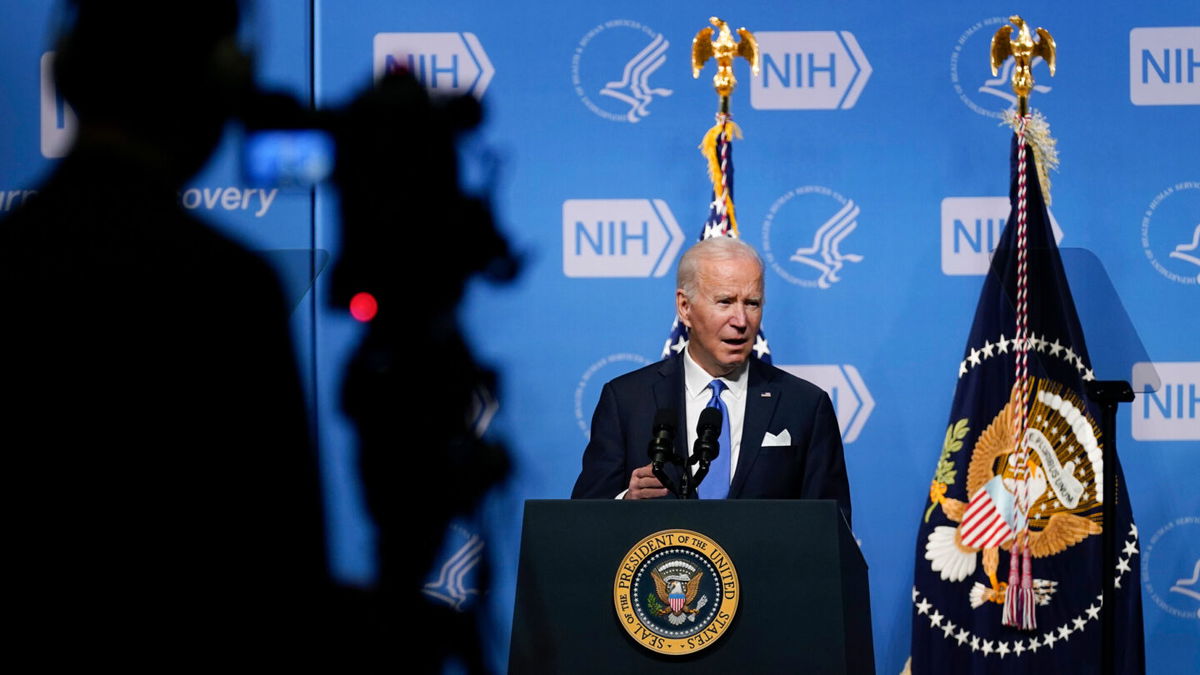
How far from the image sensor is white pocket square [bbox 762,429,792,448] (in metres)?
3.33

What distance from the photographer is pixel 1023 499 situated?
3.78 metres

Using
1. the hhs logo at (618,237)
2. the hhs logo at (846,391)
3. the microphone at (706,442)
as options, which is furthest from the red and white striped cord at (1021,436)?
the microphone at (706,442)

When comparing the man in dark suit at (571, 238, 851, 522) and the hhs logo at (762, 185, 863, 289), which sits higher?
the hhs logo at (762, 185, 863, 289)

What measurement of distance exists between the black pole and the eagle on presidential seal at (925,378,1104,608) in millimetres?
259

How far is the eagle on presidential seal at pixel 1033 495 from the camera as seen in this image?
12.5 feet

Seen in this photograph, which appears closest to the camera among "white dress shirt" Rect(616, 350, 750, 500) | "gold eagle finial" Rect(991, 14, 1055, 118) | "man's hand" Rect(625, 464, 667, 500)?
"man's hand" Rect(625, 464, 667, 500)

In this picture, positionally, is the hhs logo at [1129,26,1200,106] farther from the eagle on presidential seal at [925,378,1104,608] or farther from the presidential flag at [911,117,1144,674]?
the eagle on presidential seal at [925,378,1104,608]

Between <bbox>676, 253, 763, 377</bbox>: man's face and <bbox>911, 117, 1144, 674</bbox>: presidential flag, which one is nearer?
<bbox>676, 253, 763, 377</bbox>: man's face

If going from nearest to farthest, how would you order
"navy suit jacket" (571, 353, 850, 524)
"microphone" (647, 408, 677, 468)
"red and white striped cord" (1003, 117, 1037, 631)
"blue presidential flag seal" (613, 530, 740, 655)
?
"blue presidential flag seal" (613, 530, 740, 655)
"microphone" (647, 408, 677, 468)
"navy suit jacket" (571, 353, 850, 524)
"red and white striped cord" (1003, 117, 1037, 631)

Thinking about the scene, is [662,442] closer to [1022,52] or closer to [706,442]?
[706,442]

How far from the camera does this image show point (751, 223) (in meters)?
4.29

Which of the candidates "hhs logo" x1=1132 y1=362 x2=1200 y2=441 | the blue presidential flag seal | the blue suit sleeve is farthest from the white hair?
"hhs logo" x1=1132 y1=362 x2=1200 y2=441

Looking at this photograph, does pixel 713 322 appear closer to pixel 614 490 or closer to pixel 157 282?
pixel 614 490

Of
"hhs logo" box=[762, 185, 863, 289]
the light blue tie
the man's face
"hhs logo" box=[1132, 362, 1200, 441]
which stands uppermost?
"hhs logo" box=[762, 185, 863, 289]
